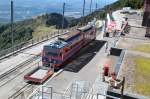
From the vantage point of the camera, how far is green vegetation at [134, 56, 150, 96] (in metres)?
21.3

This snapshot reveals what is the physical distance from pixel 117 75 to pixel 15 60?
616 inches

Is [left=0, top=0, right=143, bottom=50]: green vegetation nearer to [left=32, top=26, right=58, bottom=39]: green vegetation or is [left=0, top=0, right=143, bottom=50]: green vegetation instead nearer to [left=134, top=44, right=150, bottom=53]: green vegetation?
[left=32, top=26, right=58, bottom=39]: green vegetation

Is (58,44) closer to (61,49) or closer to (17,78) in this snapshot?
(61,49)

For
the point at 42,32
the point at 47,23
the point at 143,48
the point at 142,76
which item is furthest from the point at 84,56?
the point at 47,23

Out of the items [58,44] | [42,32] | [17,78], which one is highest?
[58,44]

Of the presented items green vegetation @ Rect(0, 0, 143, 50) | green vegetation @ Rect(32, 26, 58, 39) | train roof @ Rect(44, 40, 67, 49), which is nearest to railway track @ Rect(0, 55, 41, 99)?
train roof @ Rect(44, 40, 67, 49)

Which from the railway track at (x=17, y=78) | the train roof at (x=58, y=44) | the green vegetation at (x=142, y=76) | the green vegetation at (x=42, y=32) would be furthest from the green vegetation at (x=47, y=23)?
the green vegetation at (x=142, y=76)

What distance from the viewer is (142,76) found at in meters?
24.5

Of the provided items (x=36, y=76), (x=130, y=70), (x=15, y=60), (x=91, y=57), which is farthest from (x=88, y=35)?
(x=130, y=70)

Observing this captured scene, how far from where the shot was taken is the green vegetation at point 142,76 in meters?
21.3

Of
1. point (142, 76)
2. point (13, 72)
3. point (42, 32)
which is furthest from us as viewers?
point (42, 32)

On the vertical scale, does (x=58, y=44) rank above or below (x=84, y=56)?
above

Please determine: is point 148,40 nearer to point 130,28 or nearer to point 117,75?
point 130,28

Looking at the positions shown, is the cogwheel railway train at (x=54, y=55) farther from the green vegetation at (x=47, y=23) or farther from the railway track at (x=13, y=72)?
the green vegetation at (x=47, y=23)
